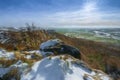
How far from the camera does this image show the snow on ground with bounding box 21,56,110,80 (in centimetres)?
997

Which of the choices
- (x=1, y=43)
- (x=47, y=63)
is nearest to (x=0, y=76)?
(x=47, y=63)

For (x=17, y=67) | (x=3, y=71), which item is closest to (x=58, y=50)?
(x=17, y=67)

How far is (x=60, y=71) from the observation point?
33.4ft

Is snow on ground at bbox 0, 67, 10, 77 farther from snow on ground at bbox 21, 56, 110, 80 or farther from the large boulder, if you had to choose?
the large boulder

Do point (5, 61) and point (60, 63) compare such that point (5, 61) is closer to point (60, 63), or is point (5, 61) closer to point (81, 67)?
point (60, 63)

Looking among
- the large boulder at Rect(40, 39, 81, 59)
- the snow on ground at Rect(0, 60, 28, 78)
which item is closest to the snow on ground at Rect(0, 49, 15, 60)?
the snow on ground at Rect(0, 60, 28, 78)

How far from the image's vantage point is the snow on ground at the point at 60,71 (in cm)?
997

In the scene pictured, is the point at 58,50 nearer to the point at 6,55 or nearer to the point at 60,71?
the point at 6,55

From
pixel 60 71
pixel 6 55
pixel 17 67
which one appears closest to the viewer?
pixel 60 71

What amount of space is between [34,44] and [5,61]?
6079 millimetres

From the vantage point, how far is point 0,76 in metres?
11.0

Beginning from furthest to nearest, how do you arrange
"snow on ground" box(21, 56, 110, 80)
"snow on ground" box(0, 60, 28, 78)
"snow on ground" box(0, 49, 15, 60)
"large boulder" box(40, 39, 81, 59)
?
"large boulder" box(40, 39, 81, 59) < "snow on ground" box(0, 49, 15, 60) < "snow on ground" box(0, 60, 28, 78) < "snow on ground" box(21, 56, 110, 80)

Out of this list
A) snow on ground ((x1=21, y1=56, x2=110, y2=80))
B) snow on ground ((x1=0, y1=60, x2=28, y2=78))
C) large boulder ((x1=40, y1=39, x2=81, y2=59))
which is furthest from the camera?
large boulder ((x1=40, y1=39, x2=81, y2=59))

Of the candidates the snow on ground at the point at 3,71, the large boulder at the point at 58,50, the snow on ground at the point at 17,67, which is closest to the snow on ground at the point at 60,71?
the snow on ground at the point at 17,67
